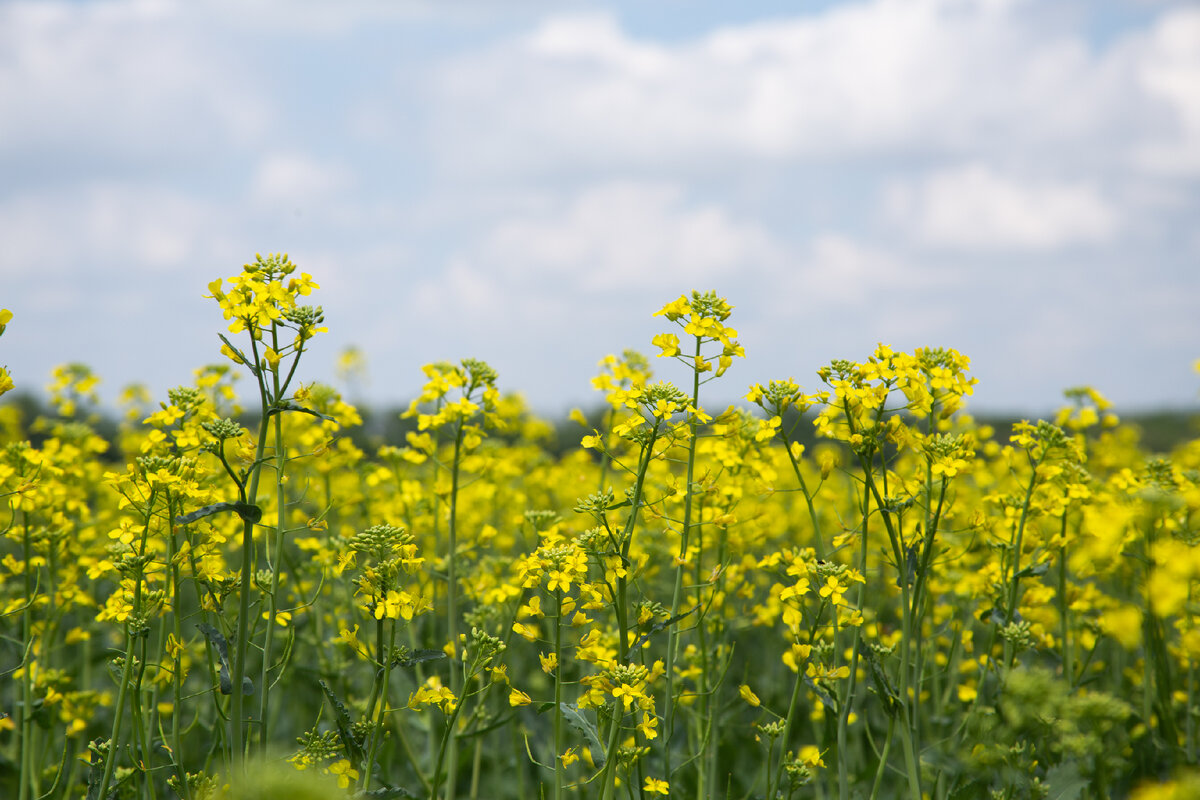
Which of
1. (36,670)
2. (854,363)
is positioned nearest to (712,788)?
(854,363)

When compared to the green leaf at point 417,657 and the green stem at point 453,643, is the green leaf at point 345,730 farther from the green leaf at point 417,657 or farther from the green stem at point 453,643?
the green stem at point 453,643

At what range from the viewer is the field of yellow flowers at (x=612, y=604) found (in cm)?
299

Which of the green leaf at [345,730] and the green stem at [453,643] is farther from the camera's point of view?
the green stem at [453,643]

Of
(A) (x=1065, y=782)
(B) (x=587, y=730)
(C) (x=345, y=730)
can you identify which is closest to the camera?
(C) (x=345, y=730)

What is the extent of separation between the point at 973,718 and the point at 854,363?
143cm

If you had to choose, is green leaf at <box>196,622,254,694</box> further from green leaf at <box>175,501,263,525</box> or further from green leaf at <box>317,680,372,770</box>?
green leaf at <box>175,501,263,525</box>

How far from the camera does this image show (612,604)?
10.7 ft

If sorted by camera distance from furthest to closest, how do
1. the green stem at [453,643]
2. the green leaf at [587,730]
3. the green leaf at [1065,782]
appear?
the green stem at [453,643]
the green leaf at [1065,782]
the green leaf at [587,730]

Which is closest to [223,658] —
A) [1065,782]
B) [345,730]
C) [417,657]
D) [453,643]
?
[345,730]

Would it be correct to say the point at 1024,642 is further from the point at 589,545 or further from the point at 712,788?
the point at 589,545

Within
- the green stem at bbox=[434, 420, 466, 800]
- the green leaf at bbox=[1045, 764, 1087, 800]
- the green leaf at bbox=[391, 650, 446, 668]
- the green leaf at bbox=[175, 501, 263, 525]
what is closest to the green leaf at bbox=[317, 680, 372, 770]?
the green leaf at bbox=[391, 650, 446, 668]

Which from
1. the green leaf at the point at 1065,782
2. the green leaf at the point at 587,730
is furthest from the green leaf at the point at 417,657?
the green leaf at the point at 1065,782

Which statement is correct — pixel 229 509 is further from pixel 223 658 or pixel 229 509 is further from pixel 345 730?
pixel 345 730

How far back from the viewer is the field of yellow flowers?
2.99 m
